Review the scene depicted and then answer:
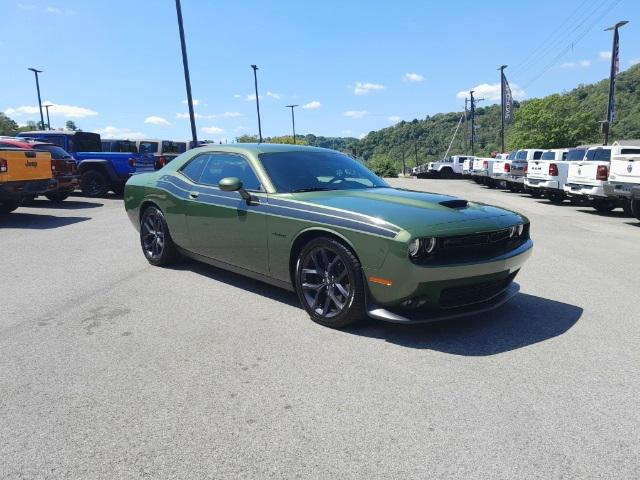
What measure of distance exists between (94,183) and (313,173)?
1255cm

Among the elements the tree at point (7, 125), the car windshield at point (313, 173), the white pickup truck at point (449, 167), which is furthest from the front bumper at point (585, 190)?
the tree at point (7, 125)

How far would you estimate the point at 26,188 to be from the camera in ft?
32.6

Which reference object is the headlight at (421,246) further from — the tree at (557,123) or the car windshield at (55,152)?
the tree at (557,123)

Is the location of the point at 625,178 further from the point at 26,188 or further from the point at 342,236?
the point at 26,188

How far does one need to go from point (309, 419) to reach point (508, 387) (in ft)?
4.07

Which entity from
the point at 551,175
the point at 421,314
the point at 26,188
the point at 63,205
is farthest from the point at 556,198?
the point at 26,188

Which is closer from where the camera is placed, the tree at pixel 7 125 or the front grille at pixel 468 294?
the front grille at pixel 468 294

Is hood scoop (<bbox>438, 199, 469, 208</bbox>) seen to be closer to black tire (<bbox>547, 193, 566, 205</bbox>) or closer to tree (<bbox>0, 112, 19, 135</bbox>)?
black tire (<bbox>547, 193, 566, 205</bbox>)

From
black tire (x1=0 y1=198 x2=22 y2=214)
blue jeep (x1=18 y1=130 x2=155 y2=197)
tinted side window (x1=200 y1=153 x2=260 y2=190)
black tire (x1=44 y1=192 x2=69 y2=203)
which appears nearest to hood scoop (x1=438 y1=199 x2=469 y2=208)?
tinted side window (x1=200 y1=153 x2=260 y2=190)

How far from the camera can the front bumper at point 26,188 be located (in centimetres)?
945

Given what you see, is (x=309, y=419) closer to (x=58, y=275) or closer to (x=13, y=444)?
(x=13, y=444)

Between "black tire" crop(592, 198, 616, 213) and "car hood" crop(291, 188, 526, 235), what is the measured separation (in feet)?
35.9

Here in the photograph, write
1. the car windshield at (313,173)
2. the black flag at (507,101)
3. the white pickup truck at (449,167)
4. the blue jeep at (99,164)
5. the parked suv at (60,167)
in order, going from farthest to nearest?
the black flag at (507,101), the white pickup truck at (449,167), the blue jeep at (99,164), the parked suv at (60,167), the car windshield at (313,173)

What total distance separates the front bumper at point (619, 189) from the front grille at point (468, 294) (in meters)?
8.22
